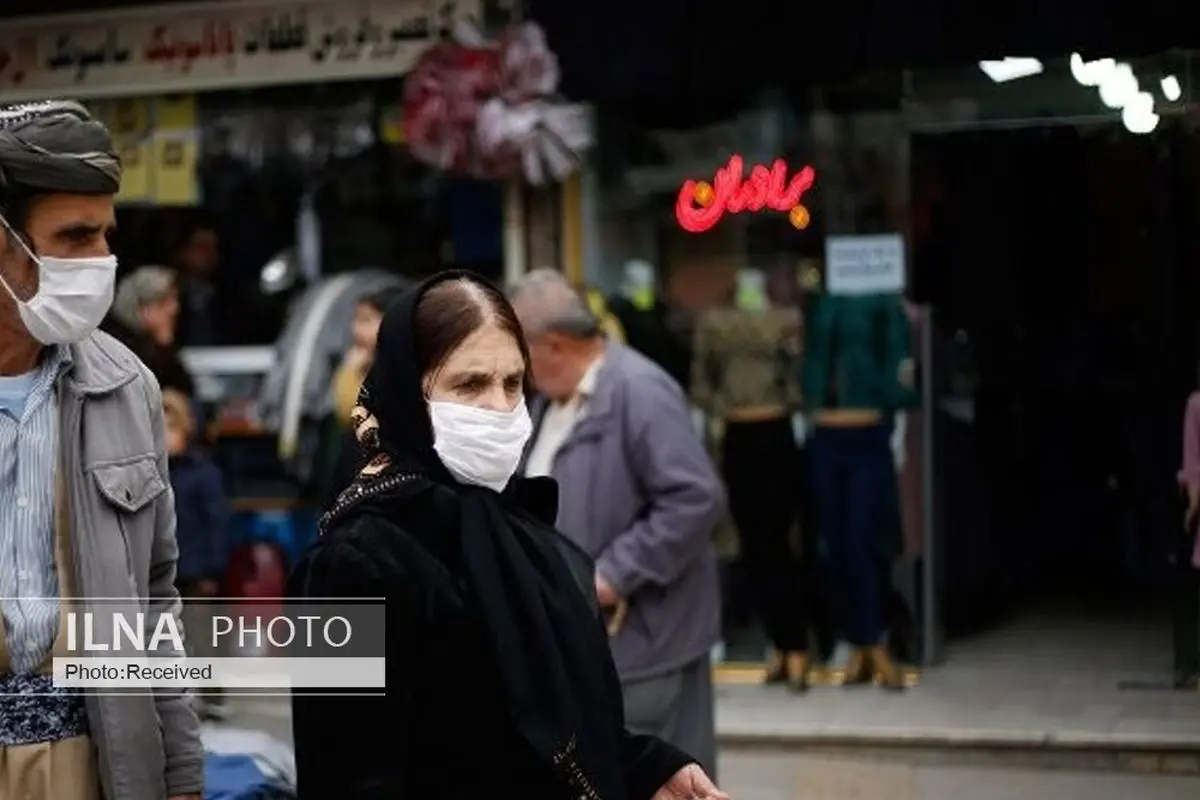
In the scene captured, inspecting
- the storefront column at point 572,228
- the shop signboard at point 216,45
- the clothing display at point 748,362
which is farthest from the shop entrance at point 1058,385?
the shop signboard at point 216,45

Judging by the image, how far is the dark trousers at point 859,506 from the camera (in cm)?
878

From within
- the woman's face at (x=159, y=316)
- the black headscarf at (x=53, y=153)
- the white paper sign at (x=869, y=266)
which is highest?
the black headscarf at (x=53, y=153)

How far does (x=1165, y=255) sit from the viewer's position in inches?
332

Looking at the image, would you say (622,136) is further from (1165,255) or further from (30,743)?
(30,743)

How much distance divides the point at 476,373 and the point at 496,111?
525cm

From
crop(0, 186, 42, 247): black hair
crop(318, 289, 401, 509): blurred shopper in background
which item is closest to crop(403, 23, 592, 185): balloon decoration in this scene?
crop(318, 289, 401, 509): blurred shopper in background

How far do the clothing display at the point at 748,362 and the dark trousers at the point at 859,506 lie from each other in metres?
0.27

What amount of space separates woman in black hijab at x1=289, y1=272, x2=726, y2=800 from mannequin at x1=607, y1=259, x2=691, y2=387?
18.1ft

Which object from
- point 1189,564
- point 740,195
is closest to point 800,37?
point 740,195

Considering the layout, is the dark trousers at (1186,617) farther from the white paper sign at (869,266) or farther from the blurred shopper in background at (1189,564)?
the white paper sign at (869,266)

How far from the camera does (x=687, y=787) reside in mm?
3539

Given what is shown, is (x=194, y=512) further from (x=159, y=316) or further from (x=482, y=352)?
(x=482, y=352)

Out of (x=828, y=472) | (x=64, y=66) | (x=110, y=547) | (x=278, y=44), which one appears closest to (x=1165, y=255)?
(x=828, y=472)

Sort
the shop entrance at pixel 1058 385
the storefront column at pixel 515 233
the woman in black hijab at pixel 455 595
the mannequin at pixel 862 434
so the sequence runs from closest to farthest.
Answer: the woman in black hijab at pixel 455 595 → the shop entrance at pixel 1058 385 → the mannequin at pixel 862 434 → the storefront column at pixel 515 233
